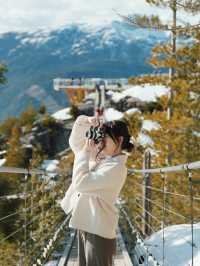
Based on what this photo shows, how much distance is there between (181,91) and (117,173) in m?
15.6

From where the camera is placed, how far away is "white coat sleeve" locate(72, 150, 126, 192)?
373cm

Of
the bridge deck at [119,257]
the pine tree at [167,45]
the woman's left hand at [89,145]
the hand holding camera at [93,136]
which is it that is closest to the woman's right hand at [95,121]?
the hand holding camera at [93,136]

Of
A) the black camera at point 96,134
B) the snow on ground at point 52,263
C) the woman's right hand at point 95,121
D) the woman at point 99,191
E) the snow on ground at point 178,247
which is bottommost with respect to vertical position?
the snow on ground at point 52,263

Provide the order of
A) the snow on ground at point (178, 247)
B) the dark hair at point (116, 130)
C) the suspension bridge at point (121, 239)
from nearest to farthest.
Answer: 1. the dark hair at point (116, 130)
2. the snow on ground at point (178, 247)
3. the suspension bridge at point (121, 239)

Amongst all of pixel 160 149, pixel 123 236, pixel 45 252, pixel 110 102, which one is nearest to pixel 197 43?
pixel 160 149

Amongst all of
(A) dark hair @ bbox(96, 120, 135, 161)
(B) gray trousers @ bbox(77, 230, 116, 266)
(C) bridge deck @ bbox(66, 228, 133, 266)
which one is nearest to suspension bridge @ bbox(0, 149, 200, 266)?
(C) bridge deck @ bbox(66, 228, 133, 266)

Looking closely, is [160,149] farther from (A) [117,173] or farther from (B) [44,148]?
(B) [44,148]

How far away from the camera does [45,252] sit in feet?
18.6

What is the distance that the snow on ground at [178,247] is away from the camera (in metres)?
4.28

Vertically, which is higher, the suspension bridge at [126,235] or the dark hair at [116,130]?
the dark hair at [116,130]

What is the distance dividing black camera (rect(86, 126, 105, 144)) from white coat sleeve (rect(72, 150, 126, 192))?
0.11m

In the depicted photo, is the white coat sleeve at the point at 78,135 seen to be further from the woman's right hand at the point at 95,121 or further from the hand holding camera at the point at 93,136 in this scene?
the hand holding camera at the point at 93,136

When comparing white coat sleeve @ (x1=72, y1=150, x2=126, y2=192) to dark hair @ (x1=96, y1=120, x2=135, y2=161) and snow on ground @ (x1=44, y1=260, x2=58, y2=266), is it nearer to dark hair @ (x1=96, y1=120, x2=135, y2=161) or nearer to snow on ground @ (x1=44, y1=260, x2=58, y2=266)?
dark hair @ (x1=96, y1=120, x2=135, y2=161)

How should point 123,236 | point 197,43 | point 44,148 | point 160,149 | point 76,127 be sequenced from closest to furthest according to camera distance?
point 76,127 → point 123,236 → point 197,43 → point 160,149 → point 44,148
